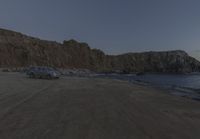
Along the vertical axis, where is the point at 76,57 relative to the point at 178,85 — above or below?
above

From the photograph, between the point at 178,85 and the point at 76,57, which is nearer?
the point at 178,85

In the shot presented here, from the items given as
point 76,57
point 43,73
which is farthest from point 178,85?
point 76,57

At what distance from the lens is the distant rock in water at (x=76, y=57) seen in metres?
92.2

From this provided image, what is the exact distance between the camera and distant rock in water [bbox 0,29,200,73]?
92.2m

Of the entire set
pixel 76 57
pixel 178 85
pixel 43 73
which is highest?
pixel 76 57

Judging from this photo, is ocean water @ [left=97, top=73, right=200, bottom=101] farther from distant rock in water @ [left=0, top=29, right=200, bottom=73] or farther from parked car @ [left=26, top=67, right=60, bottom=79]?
distant rock in water @ [left=0, top=29, right=200, bottom=73]

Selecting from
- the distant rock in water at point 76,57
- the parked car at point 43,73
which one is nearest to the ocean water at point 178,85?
the parked car at point 43,73

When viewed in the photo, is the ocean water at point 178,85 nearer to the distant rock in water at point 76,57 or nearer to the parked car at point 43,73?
the parked car at point 43,73

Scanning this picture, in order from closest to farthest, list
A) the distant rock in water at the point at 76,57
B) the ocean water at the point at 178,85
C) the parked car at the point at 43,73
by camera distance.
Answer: the ocean water at the point at 178,85
the parked car at the point at 43,73
the distant rock in water at the point at 76,57

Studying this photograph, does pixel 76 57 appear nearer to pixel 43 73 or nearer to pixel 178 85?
pixel 43 73

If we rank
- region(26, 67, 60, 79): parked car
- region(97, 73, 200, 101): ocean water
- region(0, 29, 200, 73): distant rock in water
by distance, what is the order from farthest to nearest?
region(0, 29, 200, 73): distant rock in water, region(26, 67, 60, 79): parked car, region(97, 73, 200, 101): ocean water

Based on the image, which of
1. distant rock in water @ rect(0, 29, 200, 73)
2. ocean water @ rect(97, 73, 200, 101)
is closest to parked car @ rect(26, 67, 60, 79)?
ocean water @ rect(97, 73, 200, 101)

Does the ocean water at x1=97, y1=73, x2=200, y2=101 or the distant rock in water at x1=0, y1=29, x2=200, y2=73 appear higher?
the distant rock in water at x1=0, y1=29, x2=200, y2=73

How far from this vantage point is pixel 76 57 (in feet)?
424
